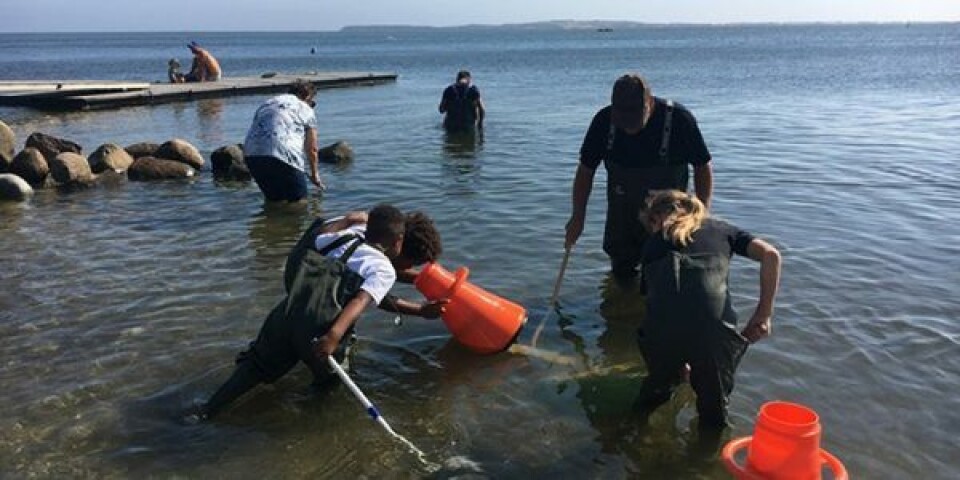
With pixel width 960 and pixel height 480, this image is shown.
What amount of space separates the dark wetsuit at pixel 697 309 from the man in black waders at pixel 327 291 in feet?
5.01

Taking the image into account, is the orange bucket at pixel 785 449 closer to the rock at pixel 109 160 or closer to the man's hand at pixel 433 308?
the man's hand at pixel 433 308

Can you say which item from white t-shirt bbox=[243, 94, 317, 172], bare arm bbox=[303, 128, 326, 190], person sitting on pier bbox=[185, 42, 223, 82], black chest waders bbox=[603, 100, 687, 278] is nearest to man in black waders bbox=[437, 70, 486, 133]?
bare arm bbox=[303, 128, 326, 190]

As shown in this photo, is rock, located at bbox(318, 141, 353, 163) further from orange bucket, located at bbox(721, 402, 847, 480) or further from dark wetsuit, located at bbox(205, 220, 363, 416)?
orange bucket, located at bbox(721, 402, 847, 480)

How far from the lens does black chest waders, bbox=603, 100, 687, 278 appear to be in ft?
19.4

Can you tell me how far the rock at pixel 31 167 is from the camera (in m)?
12.1

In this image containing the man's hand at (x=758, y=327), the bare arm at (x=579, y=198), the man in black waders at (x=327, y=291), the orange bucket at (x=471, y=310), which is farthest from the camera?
the bare arm at (x=579, y=198)

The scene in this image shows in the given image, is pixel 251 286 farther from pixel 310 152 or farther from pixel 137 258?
pixel 310 152

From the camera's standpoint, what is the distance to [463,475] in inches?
171

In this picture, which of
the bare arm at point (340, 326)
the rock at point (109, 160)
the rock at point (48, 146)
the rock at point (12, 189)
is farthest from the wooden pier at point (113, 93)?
the bare arm at point (340, 326)

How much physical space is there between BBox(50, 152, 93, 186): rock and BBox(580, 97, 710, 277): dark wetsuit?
925 cm

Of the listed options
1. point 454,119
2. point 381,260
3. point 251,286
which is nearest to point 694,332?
point 381,260

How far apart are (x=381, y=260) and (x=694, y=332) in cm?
182

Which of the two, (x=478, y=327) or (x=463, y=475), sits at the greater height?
(x=478, y=327)

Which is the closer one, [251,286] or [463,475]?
[463,475]
